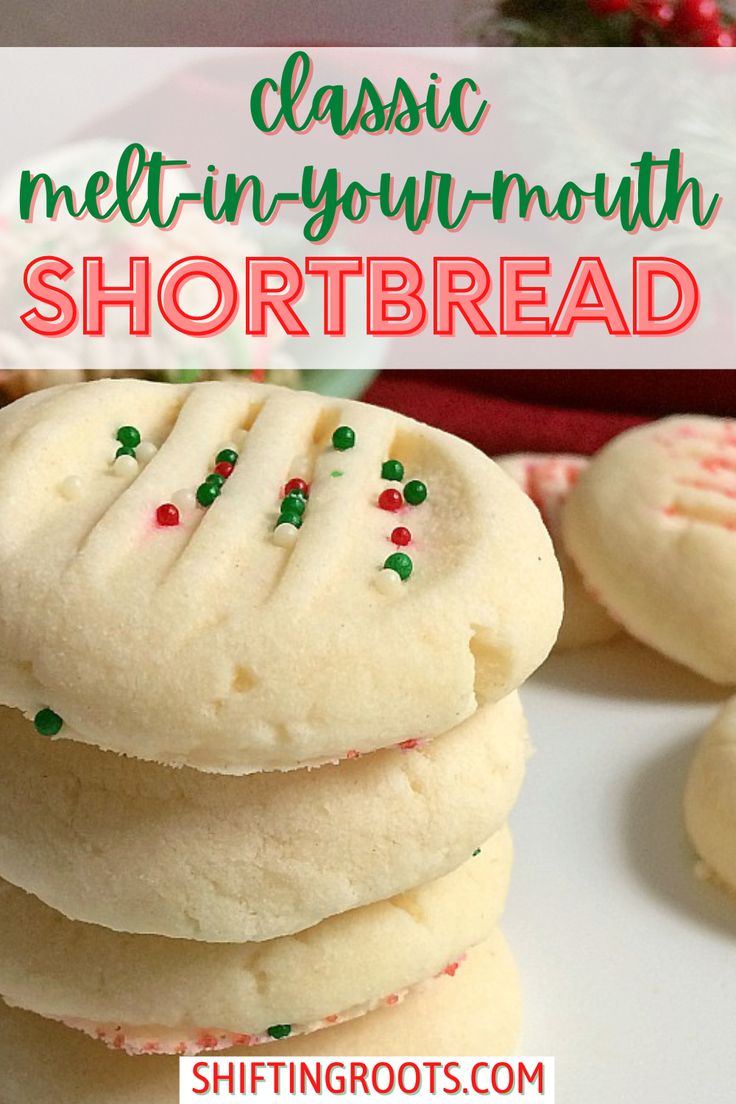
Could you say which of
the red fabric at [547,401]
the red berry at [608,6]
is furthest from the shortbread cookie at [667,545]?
the red berry at [608,6]

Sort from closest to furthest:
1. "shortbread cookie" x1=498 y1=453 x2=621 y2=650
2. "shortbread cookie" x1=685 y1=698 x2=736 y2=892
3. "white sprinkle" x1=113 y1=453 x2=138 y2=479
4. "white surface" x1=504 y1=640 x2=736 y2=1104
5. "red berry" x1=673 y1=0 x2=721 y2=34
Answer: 1. "white sprinkle" x1=113 y1=453 x2=138 y2=479
2. "white surface" x1=504 y1=640 x2=736 y2=1104
3. "shortbread cookie" x1=685 y1=698 x2=736 y2=892
4. "shortbread cookie" x1=498 y1=453 x2=621 y2=650
5. "red berry" x1=673 y1=0 x2=721 y2=34

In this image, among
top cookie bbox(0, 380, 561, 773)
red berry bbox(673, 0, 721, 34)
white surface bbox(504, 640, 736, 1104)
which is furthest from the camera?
red berry bbox(673, 0, 721, 34)

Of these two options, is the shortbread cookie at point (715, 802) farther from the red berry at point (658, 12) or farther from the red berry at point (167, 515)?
the red berry at point (658, 12)

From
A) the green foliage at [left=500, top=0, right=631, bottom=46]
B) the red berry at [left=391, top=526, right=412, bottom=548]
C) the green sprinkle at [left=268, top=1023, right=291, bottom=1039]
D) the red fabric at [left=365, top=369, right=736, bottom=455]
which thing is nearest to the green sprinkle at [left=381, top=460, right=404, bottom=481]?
the red berry at [left=391, top=526, right=412, bottom=548]

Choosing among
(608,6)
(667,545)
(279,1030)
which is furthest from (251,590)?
(608,6)

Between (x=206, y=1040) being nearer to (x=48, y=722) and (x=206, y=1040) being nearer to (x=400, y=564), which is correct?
(x=48, y=722)

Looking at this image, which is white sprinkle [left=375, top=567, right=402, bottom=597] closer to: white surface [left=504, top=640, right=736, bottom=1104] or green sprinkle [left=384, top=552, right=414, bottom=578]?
green sprinkle [left=384, top=552, right=414, bottom=578]
